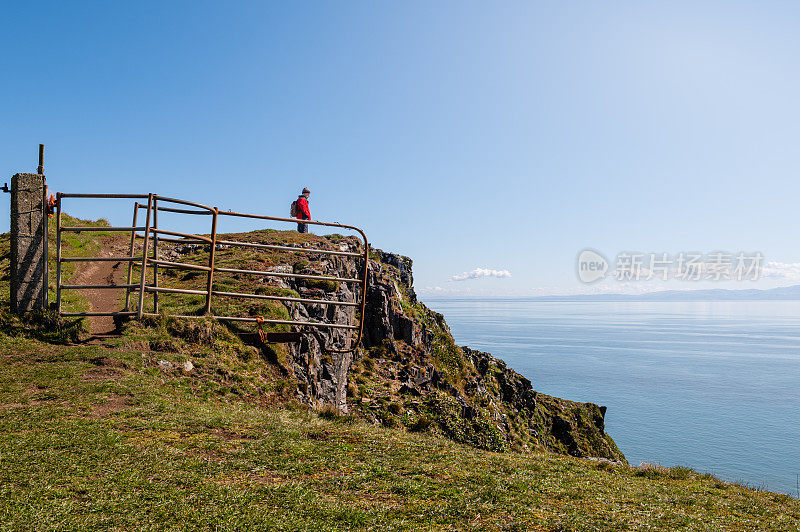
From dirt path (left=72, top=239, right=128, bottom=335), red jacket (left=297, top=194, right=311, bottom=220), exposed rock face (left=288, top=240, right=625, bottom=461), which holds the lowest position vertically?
exposed rock face (left=288, top=240, right=625, bottom=461)

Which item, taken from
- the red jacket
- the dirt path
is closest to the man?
the red jacket

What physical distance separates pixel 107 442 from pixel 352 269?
23377 mm

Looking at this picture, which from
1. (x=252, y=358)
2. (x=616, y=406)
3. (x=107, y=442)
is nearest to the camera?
(x=107, y=442)

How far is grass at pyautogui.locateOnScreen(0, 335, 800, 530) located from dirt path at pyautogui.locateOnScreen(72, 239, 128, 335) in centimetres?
322

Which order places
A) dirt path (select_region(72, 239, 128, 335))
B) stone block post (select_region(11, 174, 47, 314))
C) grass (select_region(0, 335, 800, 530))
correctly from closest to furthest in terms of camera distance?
grass (select_region(0, 335, 800, 530)), stone block post (select_region(11, 174, 47, 314)), dirt path (select_region(72, 239, 128, 335))

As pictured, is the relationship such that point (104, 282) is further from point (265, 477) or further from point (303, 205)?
point (265, 477)

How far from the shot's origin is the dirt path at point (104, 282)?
14.3 m

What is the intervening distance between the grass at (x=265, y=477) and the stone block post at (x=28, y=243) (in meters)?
2.29

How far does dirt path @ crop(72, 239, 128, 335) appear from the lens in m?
14.3

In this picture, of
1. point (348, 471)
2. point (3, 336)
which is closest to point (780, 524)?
point (348, 471)

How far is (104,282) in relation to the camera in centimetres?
1970

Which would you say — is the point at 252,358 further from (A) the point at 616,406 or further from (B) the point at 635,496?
(A) the point at 616,406

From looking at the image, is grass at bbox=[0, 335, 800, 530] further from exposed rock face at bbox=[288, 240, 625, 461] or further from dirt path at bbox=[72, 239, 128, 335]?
exposed rock face at bbox=[288, 240, 625, 461]

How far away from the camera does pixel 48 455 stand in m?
6.36
